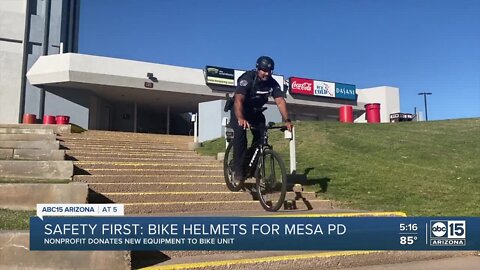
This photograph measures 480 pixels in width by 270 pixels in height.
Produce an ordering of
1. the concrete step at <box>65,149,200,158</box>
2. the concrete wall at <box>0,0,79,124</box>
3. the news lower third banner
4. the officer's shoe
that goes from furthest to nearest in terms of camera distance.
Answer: the concrete wall at <box>0,0,79,124</box> → the concrete step at <box>65,149,200,158</box> → the officer's shoe → the news lower third banner

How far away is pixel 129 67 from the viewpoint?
24.2 metres

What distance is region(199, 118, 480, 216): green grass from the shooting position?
6.19m

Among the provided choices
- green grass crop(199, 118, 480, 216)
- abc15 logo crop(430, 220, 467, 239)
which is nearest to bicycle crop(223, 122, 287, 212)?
green grass crop(199, 118, 480, 216)

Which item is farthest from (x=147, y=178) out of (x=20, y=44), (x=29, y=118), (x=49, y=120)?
(x=20, y=44)

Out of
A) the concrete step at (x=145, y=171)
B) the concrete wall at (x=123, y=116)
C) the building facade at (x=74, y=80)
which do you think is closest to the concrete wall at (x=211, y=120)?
the building facade at (x=74, y=80)

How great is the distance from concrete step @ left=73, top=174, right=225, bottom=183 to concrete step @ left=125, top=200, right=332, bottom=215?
4.44 feet

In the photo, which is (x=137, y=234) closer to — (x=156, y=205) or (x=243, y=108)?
(x=156, y=205)

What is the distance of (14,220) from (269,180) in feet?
9.63

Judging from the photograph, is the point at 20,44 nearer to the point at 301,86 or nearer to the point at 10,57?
the point at 10,57

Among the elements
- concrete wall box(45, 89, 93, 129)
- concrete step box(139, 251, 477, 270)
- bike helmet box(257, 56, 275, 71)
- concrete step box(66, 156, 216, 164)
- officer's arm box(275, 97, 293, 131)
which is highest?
concrete wall box(45, 89, 93, 129)

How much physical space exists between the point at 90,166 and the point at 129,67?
1807cm

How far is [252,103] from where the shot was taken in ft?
19.3

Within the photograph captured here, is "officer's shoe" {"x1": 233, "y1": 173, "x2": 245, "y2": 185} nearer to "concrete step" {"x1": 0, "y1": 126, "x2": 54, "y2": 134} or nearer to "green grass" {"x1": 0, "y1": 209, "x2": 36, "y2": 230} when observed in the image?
"green grass" {"x1": 0, "y1": 209, "x2": 36, "y2": 230}

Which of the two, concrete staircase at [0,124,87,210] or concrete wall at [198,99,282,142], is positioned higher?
concrete wall at [198,99,282,142]
